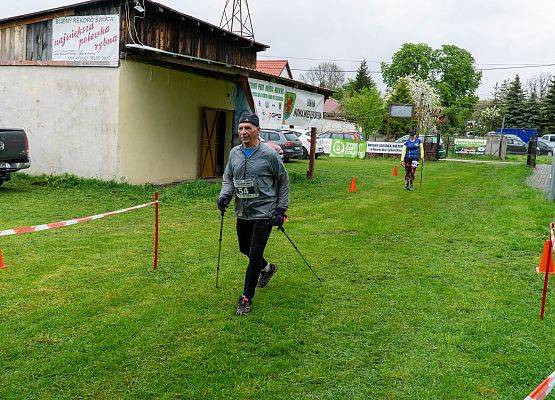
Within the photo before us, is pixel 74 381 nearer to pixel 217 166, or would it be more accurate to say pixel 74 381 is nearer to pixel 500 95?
pixel 217 166

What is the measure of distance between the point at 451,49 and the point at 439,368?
3259 inches

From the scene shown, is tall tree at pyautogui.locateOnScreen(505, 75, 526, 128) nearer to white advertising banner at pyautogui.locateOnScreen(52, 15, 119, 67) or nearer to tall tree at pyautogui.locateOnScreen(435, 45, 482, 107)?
tall tree at pyautogui.locateOnScreen(435, 45, 482, 107)

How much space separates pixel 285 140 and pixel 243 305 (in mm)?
23281

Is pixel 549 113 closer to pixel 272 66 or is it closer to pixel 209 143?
pixel 272 66

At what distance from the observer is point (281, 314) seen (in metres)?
5.76

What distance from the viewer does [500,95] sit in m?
84.8

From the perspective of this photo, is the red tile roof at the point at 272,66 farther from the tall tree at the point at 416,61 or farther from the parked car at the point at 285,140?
the tall tree at the point at 416,61

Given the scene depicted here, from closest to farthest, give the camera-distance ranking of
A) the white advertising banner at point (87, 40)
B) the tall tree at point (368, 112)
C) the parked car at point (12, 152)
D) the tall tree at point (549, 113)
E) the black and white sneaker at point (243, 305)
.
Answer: the black and white sneaker at point (243, 305) < the parked car at point (12, 152) < the white advertising banner at point (87, 40) < the tall tree at point (368, 112) < the tall tree at point (549, 113)

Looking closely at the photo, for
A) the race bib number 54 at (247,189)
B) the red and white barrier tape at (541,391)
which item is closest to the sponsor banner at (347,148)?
Answer: the race bib number 54 at (247,189)

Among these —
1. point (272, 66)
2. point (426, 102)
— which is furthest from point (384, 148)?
point (426, 102)

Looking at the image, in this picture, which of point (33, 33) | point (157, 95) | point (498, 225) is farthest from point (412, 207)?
point (33, 33)

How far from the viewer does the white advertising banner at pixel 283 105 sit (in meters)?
17.3

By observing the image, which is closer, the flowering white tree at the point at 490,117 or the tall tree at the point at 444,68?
the flowering white tree at the point at 490,117

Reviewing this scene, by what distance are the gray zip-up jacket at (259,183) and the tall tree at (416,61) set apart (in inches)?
3083
